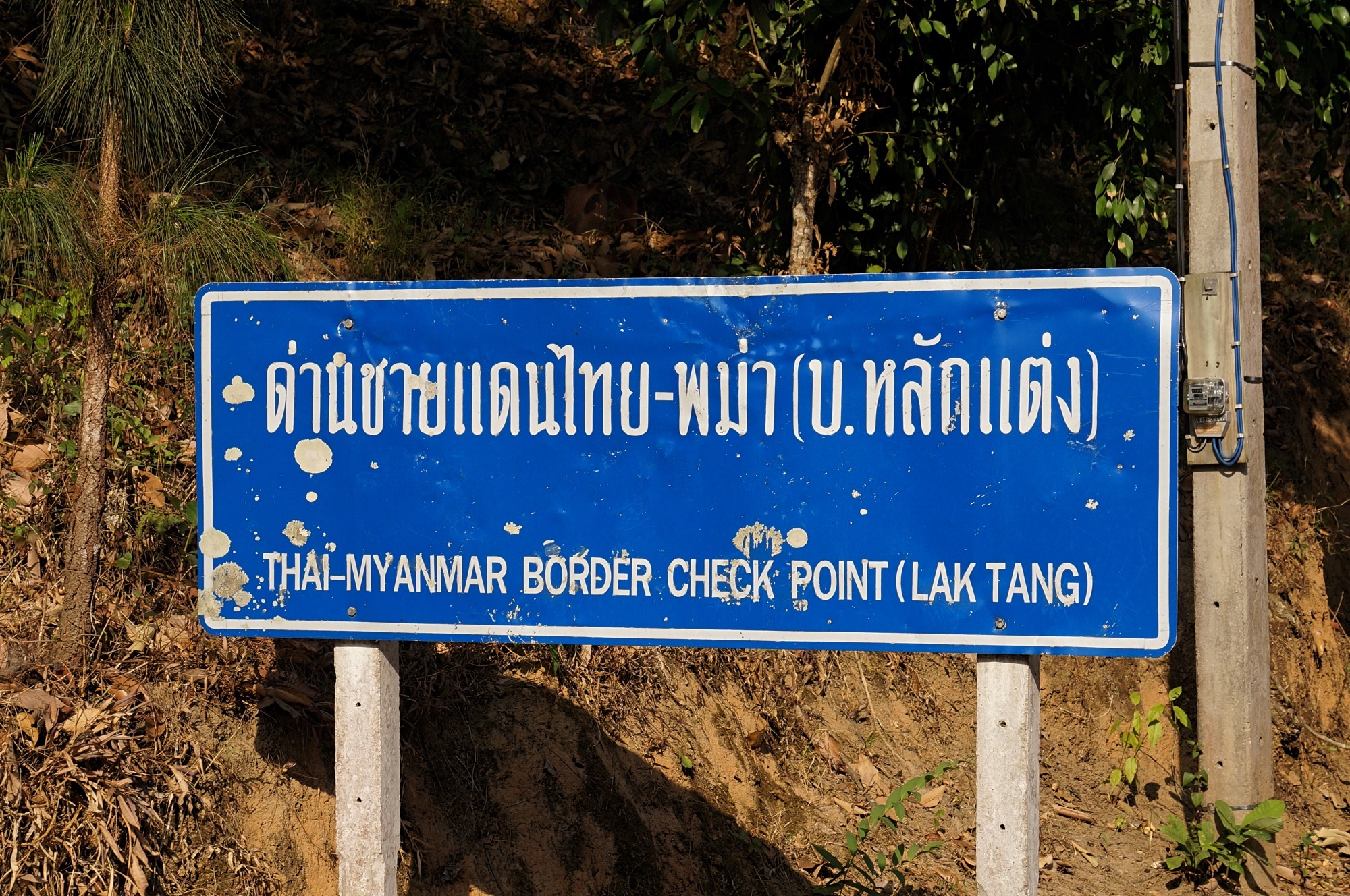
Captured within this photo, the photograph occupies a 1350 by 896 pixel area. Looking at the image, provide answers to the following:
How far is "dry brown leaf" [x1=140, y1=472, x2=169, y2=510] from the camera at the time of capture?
429cm

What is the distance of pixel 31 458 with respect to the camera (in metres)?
4.29

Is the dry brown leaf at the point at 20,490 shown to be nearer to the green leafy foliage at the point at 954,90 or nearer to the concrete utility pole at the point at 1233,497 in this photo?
the green leafy foliage at the point at 954,90

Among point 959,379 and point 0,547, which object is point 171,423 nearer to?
point 0,547

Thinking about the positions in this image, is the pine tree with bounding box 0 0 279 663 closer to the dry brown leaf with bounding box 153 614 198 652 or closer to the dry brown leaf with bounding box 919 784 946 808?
the dry brown leaf with bounding box 153 614 198 652

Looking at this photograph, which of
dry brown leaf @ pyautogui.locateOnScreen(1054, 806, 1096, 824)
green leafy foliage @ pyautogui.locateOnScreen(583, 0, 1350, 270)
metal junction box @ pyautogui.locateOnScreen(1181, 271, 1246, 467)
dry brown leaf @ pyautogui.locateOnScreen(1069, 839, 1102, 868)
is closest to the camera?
metal junction box @ pyautogui.locateOnScreen(1181, 271, 1246, 467)

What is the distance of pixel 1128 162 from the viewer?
19.1 ft

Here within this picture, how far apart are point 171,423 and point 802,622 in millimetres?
3302

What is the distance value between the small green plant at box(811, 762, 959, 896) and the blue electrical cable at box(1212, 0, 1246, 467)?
1983mm

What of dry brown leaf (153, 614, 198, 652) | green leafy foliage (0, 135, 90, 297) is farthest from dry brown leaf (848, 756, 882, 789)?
green leafy foliage (0, 135, 90, 297)

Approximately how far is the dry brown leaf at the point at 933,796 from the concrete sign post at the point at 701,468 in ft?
11.0

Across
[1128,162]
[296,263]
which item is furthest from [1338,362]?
[296,263]

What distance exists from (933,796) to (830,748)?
59 centimetres

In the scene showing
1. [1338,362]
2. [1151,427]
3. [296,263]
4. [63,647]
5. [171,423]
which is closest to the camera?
[1151,427]

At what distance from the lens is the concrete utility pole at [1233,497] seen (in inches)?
204
